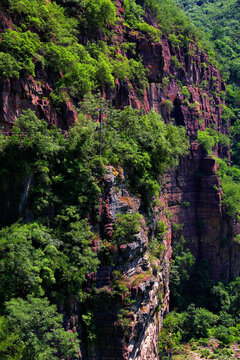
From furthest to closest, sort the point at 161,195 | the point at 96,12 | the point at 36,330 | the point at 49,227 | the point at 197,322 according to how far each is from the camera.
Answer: the point at 197,322 → the point at 161,195 → the point at 96,12 → the point at 49,227 → the point at 36,330

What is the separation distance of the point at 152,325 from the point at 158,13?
40.5 m

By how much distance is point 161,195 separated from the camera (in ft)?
127

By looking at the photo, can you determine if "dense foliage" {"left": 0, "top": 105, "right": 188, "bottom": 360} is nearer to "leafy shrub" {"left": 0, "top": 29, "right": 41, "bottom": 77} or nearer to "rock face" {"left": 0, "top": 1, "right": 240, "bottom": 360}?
"rock face" {"left": 0, "top": 1, "right": 240, "bottom": 360}

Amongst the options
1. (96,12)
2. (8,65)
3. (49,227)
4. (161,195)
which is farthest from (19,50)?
(161,195)

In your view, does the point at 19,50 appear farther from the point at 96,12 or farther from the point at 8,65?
the point at 96,12

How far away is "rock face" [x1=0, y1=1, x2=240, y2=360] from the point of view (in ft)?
74.4

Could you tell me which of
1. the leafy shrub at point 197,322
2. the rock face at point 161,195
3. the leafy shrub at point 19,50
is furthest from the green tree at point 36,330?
the leafy shrub at point 197,322

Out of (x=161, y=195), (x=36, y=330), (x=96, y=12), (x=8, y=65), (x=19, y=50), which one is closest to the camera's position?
(x=36, y=330)

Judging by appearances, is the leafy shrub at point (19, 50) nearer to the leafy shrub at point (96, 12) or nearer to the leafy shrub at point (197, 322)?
the leafy shrub at point (96, 12)

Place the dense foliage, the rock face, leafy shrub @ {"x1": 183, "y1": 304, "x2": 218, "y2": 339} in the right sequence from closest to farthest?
the dense foliage < the rock face < leafy shrub @ {"x1": 183, "y1": 304, "x2": 218, "y2": 339}

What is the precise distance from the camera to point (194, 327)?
4162 centimetres

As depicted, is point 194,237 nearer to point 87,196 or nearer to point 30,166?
point 87,196

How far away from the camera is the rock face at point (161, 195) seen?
22.7m

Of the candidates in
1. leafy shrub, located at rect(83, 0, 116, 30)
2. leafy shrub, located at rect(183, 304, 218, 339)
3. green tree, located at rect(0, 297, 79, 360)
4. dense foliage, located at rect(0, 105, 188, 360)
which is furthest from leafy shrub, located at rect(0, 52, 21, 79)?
leafy shrub, located at rect(183, 304, 218, 339)
